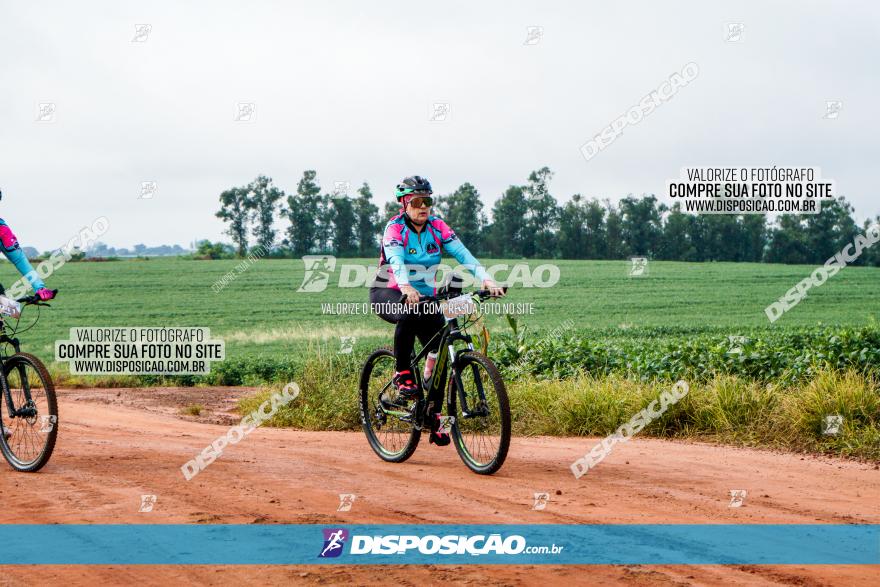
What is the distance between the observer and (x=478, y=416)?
7301mm

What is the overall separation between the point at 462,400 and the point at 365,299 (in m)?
29.6

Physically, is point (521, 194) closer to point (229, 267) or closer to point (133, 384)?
point (229, 267)

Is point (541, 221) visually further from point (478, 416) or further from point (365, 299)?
point (478, 416)

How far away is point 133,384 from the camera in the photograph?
1983cm

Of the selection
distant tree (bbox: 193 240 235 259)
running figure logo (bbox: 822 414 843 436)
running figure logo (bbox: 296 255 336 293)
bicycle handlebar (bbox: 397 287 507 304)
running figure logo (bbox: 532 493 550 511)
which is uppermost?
distant tree (bbox: 193 240 235 259)

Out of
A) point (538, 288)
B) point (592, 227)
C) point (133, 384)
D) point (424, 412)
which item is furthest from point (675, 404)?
point (592, 227)

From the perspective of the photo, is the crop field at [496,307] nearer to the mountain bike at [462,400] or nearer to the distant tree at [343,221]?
the distant tree at [343,221]

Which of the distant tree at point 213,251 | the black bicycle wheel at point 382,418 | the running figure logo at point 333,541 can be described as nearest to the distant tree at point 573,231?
the distant tree at point 213,251

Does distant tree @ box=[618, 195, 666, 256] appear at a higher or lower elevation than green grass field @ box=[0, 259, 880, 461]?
higher

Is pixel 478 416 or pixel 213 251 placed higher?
pixel 213 251

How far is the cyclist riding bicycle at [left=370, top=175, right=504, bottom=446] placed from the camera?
7.68 meters

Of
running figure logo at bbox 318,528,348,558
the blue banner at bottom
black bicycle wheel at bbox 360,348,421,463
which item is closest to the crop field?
black bicycle wheel at bbox 360,348,421,463

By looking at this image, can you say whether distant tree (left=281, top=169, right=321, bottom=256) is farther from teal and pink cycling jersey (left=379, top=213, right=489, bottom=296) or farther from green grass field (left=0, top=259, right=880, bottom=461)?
teal and pink cycling jersey (left=379, top=213, right=489, bottom=296)

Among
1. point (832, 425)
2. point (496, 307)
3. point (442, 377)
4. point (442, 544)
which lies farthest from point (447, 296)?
point (496, 307)
